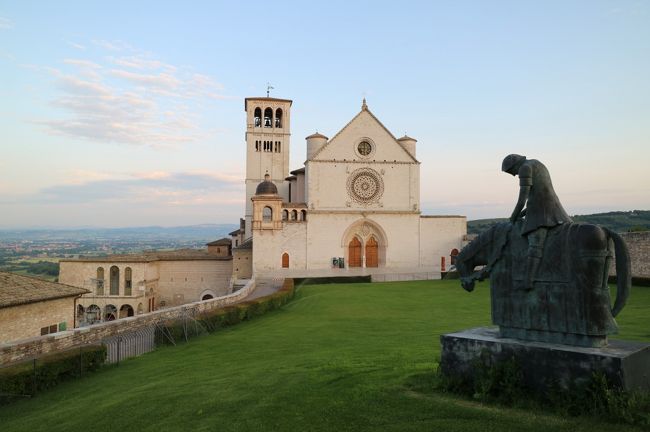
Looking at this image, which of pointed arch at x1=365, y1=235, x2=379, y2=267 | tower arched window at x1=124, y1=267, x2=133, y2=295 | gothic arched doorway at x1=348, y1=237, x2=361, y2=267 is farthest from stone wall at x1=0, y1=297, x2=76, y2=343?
pointed arch at x1=365, y1=235, x2=379, y2=267

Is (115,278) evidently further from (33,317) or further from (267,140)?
(33,317)

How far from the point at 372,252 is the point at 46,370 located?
1445 inches

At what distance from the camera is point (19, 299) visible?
18047mm

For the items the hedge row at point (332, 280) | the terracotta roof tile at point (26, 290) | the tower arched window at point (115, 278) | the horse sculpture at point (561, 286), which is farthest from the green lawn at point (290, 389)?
the tower arched window at point (115, 278)

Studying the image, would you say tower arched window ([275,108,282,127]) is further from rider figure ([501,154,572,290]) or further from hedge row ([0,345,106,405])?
rider figure ([501,154,572,290])

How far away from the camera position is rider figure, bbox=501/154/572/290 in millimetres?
6910

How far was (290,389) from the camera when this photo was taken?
8.11 metres

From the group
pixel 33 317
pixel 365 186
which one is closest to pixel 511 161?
pixel 33 317

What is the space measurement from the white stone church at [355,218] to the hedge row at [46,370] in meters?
29.5

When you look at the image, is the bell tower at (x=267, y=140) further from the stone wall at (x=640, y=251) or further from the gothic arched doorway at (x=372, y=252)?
the stone wall at (x=640, y=251)

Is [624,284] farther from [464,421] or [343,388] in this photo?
[343,388]

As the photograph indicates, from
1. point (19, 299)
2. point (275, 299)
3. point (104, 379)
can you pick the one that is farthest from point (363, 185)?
point (104, 379)

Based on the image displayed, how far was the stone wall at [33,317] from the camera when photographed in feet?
57.4

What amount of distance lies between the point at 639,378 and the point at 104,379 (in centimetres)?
1152
